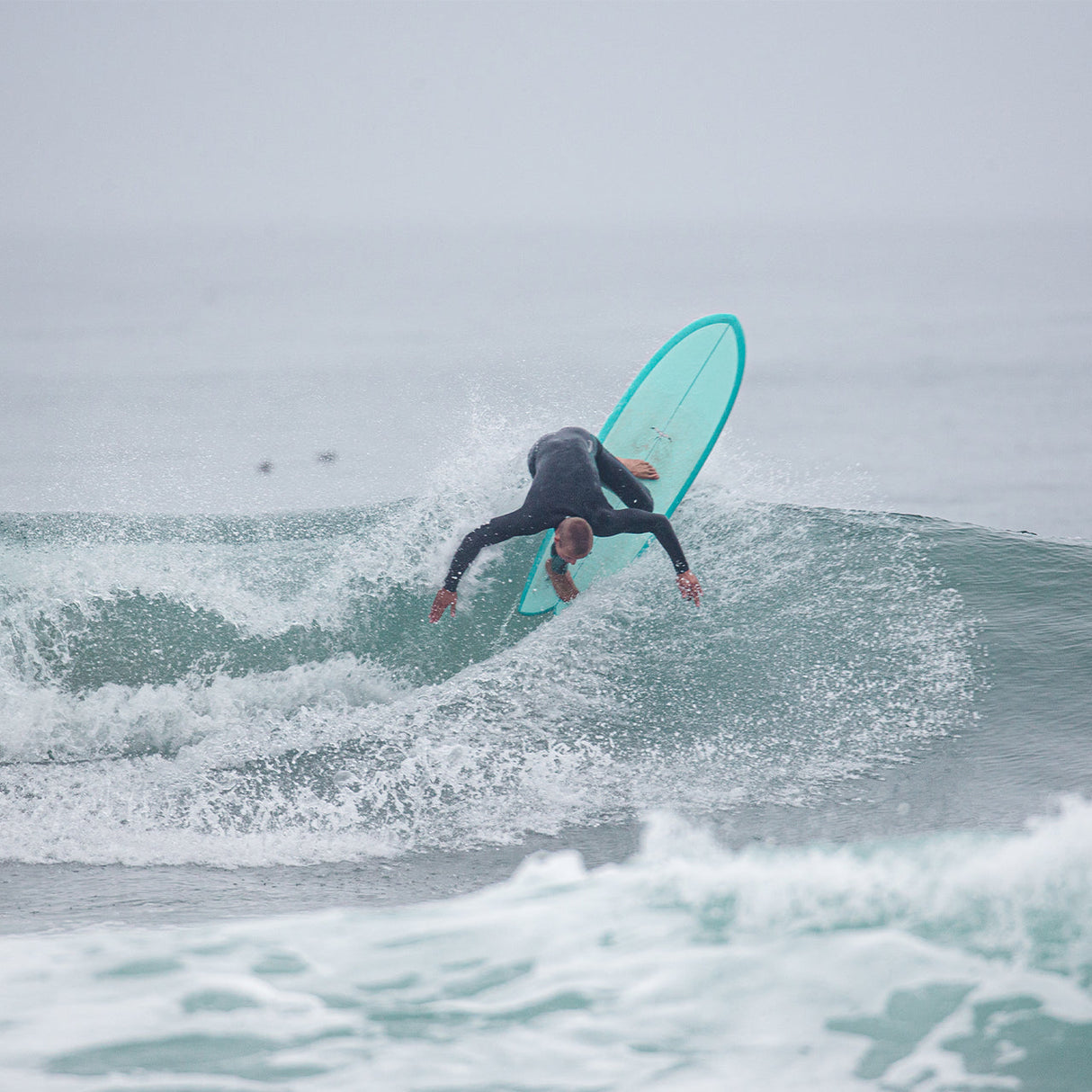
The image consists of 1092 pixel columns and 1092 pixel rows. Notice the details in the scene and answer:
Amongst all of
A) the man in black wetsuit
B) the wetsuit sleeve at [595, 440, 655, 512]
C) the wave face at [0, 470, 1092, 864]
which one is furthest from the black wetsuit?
the wave face at [0, 470, 1092, 864]

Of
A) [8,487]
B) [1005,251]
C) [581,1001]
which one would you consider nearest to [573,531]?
[581,1001]

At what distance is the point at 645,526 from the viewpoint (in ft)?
15.9

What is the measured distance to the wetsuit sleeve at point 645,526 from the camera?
15.7 feet

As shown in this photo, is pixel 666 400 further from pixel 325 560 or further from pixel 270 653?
pixel 270 653

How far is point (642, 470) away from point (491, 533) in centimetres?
126

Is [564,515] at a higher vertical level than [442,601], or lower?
higher

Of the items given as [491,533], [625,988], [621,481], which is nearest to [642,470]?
[621,481]

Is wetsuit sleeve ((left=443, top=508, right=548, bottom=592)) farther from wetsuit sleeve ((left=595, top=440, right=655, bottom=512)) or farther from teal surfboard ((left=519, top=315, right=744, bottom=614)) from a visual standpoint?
teal surfboard ((left=519, top=315, right=744, bottom=614))

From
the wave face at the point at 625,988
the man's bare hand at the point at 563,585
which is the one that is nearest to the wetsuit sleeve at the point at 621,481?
the man's bare hand at the point at 563,585

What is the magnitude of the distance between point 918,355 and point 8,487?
10720 millimetres

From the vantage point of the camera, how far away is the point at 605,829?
3.81 meters

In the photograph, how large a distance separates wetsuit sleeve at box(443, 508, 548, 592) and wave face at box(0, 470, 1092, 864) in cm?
48

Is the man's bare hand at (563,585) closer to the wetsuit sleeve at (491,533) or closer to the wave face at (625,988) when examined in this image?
the wetsuit sleeve at (491,533)

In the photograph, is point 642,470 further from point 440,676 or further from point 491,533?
point 440,676
